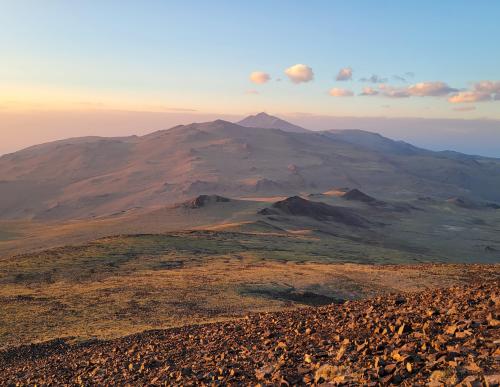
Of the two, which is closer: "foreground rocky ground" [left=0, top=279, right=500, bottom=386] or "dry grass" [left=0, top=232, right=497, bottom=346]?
"foreground rocky ground" [left=0, top=279, right=500, bottom=386]

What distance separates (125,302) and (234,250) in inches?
996

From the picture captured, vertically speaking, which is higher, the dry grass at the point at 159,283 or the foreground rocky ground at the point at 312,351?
the foreground rocky ground at the point at 312,351

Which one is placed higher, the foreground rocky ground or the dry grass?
the foreground rocky ground

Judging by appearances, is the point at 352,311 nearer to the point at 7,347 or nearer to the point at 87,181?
the point at 7,347

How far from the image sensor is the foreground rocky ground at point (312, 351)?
10.1 metres

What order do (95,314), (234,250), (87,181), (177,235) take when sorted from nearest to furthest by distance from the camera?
1. (95,314)
2. (234,250)
3. (177,235)
4. (87,181)

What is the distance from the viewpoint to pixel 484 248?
9188 centimetres

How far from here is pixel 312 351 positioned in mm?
13078

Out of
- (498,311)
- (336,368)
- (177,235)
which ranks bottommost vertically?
(177,235)

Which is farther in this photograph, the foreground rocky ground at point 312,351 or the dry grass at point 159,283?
the dry grass at point 159,283

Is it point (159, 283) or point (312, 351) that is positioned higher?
point (312, 351)

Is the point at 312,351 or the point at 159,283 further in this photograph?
the point at 159,283

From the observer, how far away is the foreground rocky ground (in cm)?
1015

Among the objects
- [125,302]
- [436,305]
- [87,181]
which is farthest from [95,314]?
[87,181]
